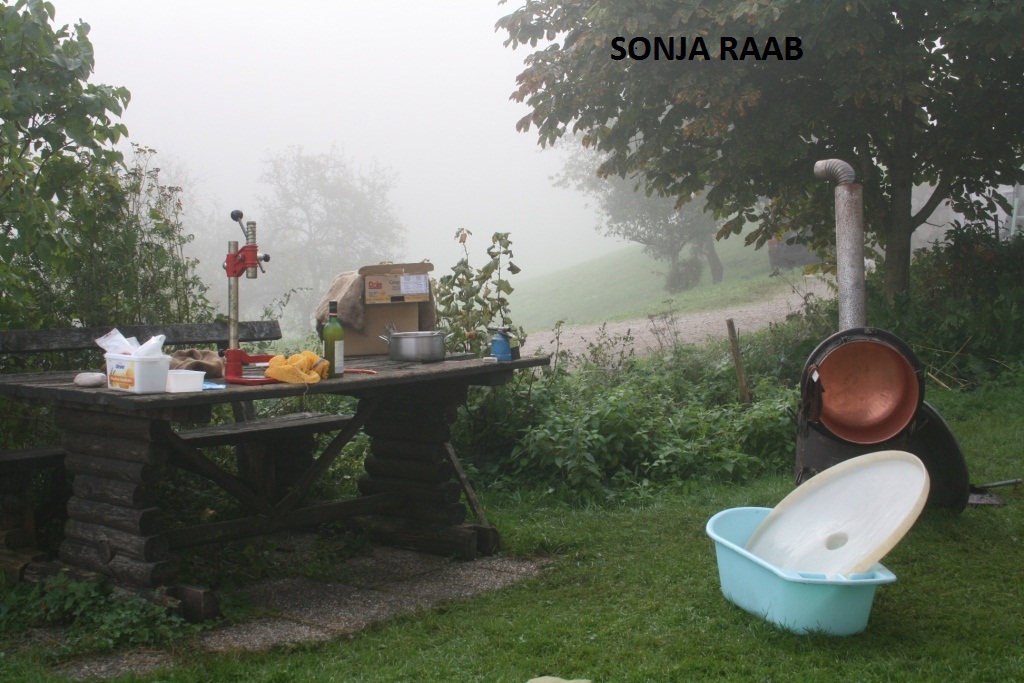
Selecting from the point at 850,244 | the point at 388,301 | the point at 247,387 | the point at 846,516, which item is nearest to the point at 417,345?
the point at 388,301

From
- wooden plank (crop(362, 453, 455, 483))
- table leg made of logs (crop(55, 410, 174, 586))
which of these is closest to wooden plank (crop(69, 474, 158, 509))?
table leg made of logs (crop(55, 410, 174, 586))

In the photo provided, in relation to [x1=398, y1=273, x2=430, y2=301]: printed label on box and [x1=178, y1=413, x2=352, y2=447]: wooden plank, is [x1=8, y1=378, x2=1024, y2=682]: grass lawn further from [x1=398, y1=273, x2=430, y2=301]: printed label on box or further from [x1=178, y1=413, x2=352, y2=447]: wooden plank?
[x1=398, y1=273, x2=430, y2=301]: printed label on box

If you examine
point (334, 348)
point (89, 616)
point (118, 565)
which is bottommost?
point (89, 616)

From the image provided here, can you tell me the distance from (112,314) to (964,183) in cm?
969

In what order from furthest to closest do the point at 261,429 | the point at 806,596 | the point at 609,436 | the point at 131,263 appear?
the point at 609,436 < the point at 131,263 < the point at 261,429 < the point at 806,596

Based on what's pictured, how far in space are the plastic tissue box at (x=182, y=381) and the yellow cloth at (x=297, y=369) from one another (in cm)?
38

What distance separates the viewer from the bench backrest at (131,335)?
189 inches

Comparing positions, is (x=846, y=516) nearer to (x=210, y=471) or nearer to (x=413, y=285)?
(x=413, y=285)

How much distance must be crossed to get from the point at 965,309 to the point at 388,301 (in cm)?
665

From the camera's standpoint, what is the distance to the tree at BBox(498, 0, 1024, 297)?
9.32m

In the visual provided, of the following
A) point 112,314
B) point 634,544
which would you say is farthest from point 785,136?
point 112,314

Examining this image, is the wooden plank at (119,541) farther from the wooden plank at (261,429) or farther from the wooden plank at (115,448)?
the wooden plank at (261,429)

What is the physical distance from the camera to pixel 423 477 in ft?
18.0

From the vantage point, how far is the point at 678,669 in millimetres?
3461
